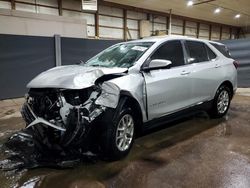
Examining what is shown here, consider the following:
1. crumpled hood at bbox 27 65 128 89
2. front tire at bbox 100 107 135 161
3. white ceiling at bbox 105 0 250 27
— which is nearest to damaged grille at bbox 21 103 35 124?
crumpled hood at bbox 27 65 128 89

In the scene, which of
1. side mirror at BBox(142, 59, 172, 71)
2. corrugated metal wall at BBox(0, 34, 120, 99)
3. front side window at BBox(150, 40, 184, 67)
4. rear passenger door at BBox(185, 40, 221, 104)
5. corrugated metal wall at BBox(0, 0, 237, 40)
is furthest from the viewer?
corrugated metal wall at BBox(0, 0, 237, 40)

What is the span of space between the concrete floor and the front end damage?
223 mm

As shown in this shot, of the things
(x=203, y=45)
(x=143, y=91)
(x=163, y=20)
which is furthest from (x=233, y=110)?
(x=163, y=20)

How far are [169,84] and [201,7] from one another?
13.5 m

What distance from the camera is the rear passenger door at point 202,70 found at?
3.96 metres

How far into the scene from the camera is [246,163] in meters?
2.88

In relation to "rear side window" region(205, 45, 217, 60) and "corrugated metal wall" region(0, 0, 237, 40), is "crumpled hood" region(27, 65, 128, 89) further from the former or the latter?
"corrugated metal wall" region(0, 0, 237, 40)

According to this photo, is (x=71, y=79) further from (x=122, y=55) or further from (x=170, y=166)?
(x=170, y=166)

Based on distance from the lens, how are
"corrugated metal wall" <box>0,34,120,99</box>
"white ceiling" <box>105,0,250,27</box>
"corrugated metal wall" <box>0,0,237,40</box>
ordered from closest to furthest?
"corrugated metal wall" <box>0,34,120,99</box> < "corrugated metal wall" <box>0,0,237,40</box> < "white ceiling" <box>105,0,250,27</box>

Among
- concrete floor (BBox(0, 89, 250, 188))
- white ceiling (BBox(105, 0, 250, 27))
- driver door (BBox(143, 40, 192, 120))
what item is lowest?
concrete floor (BBox(0, 89, 250, 188))

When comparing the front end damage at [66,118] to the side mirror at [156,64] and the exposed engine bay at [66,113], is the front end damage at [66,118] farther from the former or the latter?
the side mirror at [156,64]

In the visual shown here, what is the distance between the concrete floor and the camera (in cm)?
248

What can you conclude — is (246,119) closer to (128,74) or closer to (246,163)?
(246,163)

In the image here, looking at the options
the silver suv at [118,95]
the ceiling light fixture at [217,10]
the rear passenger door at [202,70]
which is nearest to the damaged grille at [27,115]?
the silver suv at [118,95]
